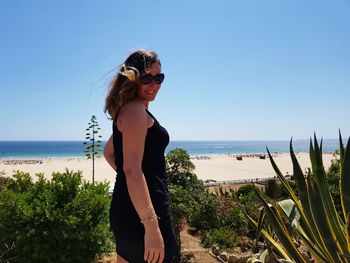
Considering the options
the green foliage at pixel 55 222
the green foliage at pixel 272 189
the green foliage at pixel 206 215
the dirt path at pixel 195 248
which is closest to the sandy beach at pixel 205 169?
the green foliage at pixel 272 189

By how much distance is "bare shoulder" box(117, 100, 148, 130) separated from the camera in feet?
5.75

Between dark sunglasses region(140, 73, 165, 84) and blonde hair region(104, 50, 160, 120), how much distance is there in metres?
0.02

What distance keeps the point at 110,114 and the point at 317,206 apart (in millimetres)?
1334

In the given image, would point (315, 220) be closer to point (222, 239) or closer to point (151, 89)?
point (151, 89)

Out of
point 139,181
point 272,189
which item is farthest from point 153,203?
point 272,189

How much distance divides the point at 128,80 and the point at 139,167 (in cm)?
50

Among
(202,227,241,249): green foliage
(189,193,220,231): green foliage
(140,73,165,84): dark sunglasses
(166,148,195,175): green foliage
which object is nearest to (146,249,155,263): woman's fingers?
(140,73,165,84): dark sunglasses

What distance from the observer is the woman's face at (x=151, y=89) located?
1919 mm

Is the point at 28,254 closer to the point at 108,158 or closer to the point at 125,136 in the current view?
the point at 108,158

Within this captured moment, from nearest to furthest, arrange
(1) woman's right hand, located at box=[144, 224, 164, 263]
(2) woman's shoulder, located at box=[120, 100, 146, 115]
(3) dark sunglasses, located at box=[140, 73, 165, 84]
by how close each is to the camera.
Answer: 1. (1) woman's right hand, located at box=[144, 224, 164, 263]
2. (2) woman's shoulder, located at box=[120, 100, 146, 115]
3. (3) dark sunglasses, located at box=[140, 73, 165, 84]

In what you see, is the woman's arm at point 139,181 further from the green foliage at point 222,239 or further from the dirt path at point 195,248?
the green foliage at point 222,239

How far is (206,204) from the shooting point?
25.9 ft

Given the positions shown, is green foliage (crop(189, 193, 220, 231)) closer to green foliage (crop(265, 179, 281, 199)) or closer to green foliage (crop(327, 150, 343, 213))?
Result: green foliage (crop(327, 150, 343, 213))

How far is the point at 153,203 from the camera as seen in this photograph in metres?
1.84
